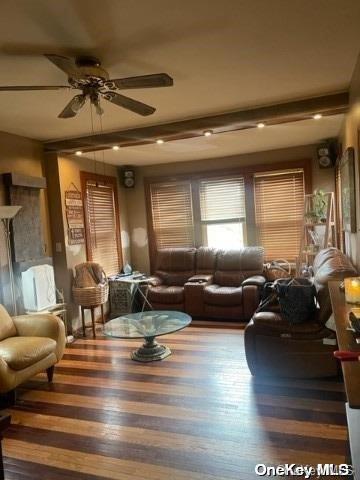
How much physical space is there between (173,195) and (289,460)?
4.70m

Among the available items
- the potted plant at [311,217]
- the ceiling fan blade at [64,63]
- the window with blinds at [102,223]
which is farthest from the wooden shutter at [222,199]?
the ceiling fan blade at [64,63]

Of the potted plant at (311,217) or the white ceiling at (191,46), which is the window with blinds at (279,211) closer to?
the potted plant at (311,217)

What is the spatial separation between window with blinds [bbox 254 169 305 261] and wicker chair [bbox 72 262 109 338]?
106 inches

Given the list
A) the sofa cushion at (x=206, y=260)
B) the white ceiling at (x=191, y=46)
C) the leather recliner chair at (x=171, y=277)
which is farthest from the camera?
the sofa cushion at (x=206, y=260)

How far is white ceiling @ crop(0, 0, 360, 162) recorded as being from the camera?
1.86m

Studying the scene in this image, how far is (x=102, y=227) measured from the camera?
18.2 ft

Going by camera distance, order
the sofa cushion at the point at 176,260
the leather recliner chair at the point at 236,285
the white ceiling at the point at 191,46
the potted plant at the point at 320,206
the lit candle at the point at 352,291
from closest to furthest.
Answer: the white ceiling at the point at 191,46
the lit candle at the point at 352,291
the potted plant at the point at 320,206
the leather recliner chair at the point at 236,285
the sofa cushion at the point at 176,260

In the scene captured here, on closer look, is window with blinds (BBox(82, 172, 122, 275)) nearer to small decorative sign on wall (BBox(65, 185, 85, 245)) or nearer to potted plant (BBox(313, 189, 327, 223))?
small decorative sign on wall (BBox(65, 185, 85, 245))

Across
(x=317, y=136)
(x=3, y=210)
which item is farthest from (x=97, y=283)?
(x=317, y=136)

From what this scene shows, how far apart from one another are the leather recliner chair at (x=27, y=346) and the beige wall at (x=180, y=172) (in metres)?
3.11

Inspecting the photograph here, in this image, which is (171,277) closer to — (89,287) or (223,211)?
(223,211)

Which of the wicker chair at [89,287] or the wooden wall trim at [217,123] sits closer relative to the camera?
the wooden wall trim at [217,123]

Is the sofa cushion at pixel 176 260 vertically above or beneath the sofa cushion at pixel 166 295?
above

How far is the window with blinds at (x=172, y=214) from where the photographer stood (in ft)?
20.1
